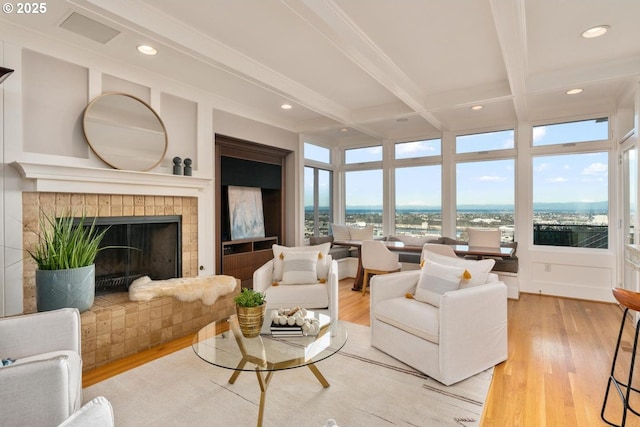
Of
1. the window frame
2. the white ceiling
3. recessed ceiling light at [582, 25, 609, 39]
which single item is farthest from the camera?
the window frame

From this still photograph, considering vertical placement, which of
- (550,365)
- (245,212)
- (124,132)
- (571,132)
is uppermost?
(571,132)

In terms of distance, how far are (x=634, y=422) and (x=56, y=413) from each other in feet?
9.84

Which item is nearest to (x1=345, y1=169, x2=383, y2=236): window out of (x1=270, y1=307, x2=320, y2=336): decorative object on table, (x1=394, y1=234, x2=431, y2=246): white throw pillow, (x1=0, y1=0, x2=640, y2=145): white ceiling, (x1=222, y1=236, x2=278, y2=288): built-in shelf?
(x1=394, y1=234, x2=431, y2=246): white throw pillow

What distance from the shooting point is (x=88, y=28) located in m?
2.57

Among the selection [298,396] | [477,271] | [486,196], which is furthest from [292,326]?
[486,196]

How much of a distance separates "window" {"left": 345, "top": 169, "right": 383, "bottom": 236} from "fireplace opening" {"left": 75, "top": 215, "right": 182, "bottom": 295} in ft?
13.1

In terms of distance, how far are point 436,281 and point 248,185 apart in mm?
3241

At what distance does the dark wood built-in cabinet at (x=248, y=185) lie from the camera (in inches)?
178

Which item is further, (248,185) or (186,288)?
(248,185)

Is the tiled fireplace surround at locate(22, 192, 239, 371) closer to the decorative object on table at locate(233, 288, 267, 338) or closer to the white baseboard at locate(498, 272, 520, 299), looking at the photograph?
the decorative object on table at locate(233, 288, 267, 338)

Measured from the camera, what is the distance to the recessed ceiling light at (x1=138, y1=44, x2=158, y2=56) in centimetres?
287

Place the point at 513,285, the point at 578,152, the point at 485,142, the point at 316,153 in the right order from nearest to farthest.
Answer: the point at 513,285, the point at 578,152, the point at 485,142, the point at 316,153

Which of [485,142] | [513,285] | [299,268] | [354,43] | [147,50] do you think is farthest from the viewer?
[485,142]

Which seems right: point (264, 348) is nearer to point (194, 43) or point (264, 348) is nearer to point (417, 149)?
point (194, 43)
